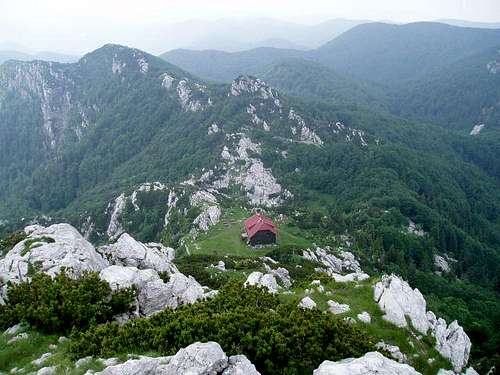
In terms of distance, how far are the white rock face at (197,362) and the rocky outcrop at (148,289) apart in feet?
36.8

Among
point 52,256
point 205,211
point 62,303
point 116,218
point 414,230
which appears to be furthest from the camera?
point 116,218

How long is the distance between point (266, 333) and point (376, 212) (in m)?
144

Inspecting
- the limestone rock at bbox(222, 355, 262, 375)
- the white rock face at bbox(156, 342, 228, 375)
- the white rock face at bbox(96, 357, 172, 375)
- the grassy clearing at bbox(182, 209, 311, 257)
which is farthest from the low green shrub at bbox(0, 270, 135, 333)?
the grassy clearing at bbox(182, 209, 311, 257)

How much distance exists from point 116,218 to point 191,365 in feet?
519

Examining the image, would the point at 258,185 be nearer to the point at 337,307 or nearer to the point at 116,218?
the point at 116,218

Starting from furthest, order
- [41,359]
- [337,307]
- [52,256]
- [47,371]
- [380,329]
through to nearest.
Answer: [52,256], [337,307], [380,329], [41,359], [47,371]

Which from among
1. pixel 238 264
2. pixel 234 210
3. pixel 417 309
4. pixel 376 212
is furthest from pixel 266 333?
pixel 376 212

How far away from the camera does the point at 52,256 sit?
40125mm

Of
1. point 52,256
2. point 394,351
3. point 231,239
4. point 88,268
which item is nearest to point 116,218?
point 231,239

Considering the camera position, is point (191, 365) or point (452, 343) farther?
point (452, 343)

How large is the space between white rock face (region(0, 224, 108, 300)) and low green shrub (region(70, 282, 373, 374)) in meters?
13.3

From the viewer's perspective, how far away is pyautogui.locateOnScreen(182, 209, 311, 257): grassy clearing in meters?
98.2

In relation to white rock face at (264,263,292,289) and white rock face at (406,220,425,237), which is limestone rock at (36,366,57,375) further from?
white rock face at (406,220,425,237)

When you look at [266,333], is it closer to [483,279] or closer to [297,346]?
[297,346]
